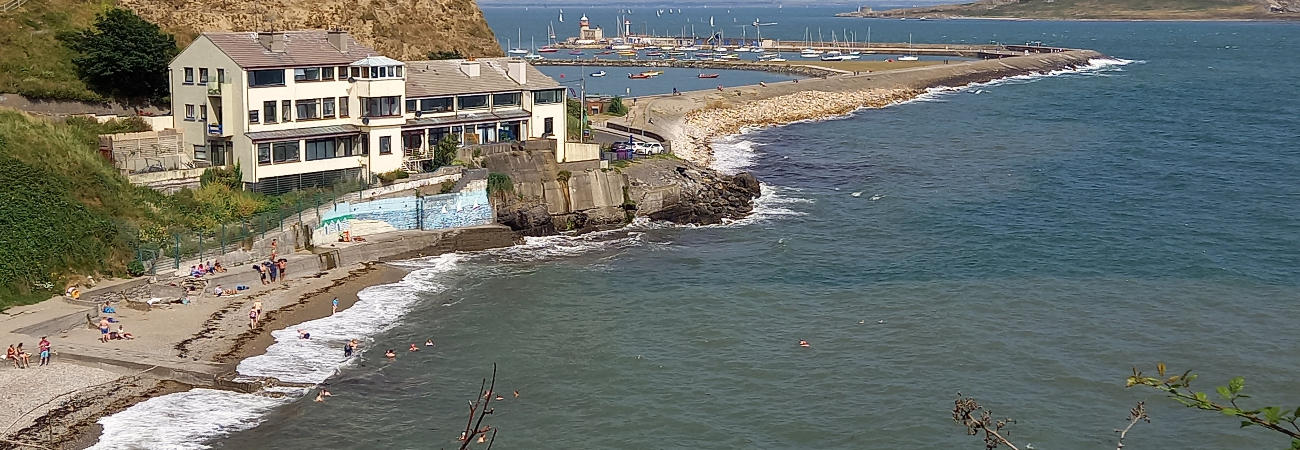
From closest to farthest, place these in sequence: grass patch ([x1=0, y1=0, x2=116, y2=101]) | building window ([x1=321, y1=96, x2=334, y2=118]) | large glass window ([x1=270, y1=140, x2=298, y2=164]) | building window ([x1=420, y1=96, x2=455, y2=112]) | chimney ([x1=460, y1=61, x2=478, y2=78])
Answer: large glass window ([x1=270, y1=140, x2=298, y2=164]), building window ([x1=321, y1=96, x2=334, y2=118]), grass patch ([x1=0, y1=0, x2=116, y2=101]), building window ([x1=420, y1=96, x2=455, y2=112]), chimney ([x1=460, y1=61, x2=478, y2=78])

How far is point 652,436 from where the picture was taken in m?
40.2

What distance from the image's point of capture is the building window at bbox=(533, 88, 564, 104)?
246ft

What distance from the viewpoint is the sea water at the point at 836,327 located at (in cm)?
4072

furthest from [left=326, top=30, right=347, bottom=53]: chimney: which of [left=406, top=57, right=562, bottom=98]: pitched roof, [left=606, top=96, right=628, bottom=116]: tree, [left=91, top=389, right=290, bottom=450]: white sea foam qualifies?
[left=606, top=96, right=628, bottom=116]: tree

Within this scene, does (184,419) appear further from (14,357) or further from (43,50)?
(43,50)

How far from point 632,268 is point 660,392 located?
17.4m

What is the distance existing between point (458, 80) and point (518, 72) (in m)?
3.97

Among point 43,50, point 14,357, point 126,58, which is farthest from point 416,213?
point 43,50

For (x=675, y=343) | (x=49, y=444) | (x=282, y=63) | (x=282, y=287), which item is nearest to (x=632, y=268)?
(x=675, y=343)

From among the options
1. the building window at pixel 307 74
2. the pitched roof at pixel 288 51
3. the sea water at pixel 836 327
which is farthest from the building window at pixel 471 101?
the sea water at pixel 836 327

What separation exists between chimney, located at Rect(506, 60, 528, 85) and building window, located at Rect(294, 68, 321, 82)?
1320cm

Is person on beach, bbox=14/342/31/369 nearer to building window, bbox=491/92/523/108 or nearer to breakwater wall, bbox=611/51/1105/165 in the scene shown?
building window, bbox=491/92/523/108

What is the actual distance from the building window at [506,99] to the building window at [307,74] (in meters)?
11.1

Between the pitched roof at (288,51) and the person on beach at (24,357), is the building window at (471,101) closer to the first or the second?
the pitched roof at (288,51)
